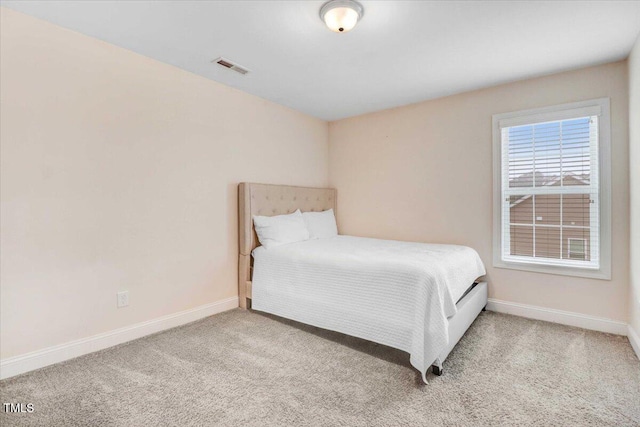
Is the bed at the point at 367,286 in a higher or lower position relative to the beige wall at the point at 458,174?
lower

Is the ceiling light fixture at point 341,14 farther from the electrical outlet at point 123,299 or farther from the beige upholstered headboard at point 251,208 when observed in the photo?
the electrical outlet at point 123,299

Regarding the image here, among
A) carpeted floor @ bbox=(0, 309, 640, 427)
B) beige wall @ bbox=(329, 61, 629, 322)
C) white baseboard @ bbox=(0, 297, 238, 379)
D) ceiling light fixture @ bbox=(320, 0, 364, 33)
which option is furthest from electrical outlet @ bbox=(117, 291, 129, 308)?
beige wall @ bbox=(329, 61, 629, 322)

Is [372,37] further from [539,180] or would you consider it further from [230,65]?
[539,180]

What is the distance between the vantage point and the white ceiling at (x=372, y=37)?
1.91m

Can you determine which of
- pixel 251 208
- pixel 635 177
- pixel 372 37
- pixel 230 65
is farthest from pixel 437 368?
pixel 230 65

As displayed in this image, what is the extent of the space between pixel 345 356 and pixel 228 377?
807 millimetres

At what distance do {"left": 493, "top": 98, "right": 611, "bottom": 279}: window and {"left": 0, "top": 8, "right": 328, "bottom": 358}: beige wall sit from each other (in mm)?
2716

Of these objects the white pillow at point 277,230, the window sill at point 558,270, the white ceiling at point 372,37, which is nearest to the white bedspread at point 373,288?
the white pillow at point 277,230

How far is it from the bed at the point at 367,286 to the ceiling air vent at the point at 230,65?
3.49 ft

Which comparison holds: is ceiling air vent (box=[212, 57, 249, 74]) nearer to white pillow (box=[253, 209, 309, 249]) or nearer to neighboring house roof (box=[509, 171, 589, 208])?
white pillow (box=[253, 209, 309, 249])

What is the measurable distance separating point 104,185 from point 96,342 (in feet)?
3.79

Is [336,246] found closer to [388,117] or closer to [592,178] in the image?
[388,117]

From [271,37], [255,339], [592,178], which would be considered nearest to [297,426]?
[255,339]

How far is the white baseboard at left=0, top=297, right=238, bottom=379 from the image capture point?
195cm
